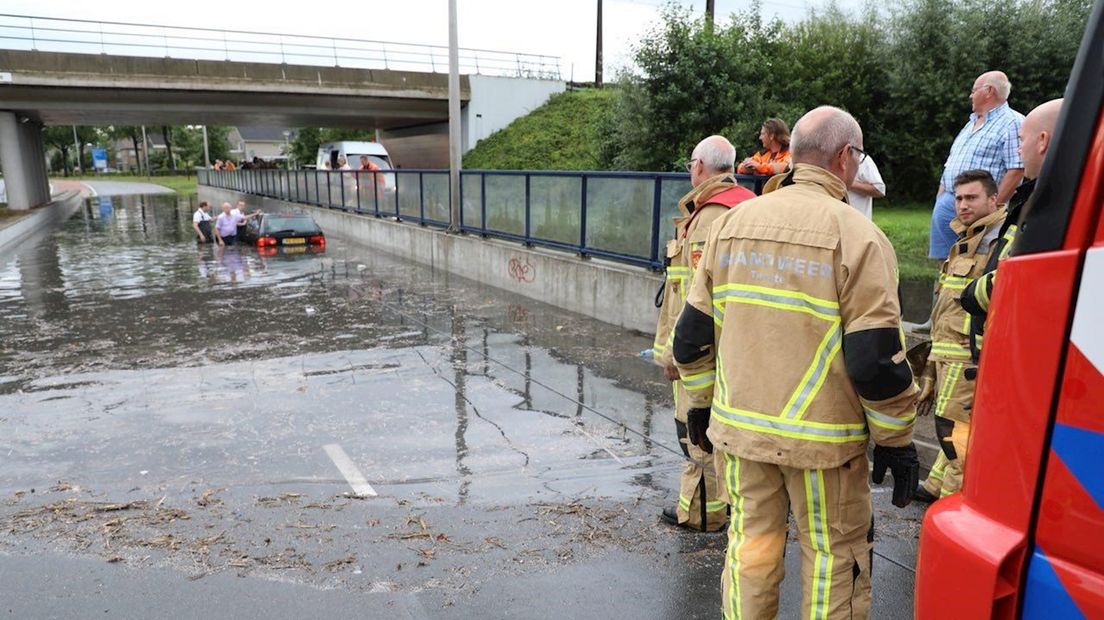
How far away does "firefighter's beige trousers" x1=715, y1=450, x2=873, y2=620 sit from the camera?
8.32ft

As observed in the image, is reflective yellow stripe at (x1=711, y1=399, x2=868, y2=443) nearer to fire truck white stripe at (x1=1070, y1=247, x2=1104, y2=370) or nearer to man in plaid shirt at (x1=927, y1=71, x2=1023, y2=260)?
fire truck white stripe at (x1=1070, y1=247, x2=1104, y2=370)

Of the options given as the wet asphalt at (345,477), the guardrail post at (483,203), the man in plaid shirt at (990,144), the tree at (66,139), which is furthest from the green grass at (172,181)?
the man in plaid shirt at (990,144)

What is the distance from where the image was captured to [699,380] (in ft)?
9.57

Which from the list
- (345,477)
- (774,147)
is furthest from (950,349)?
(345,477)

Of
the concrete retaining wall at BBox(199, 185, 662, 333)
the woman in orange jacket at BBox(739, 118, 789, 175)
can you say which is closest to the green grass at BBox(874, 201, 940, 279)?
the concrete retaining wall at BBox(199, 185, 662, 333)

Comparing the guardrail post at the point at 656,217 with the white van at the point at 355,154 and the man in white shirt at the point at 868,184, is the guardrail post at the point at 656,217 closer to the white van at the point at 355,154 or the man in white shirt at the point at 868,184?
the man in white shirt at the point at 868,184

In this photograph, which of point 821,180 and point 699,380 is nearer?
point 821,180

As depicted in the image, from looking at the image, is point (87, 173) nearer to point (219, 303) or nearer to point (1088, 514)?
point (219, 303)

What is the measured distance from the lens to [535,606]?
11.5 ft

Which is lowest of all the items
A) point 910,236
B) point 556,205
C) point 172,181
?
point 172,181

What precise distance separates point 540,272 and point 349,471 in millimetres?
6753

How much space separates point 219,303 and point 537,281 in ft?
15.6

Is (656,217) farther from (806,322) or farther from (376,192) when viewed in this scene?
(376,192)

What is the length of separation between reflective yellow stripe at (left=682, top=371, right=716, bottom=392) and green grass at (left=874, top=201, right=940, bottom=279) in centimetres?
761
